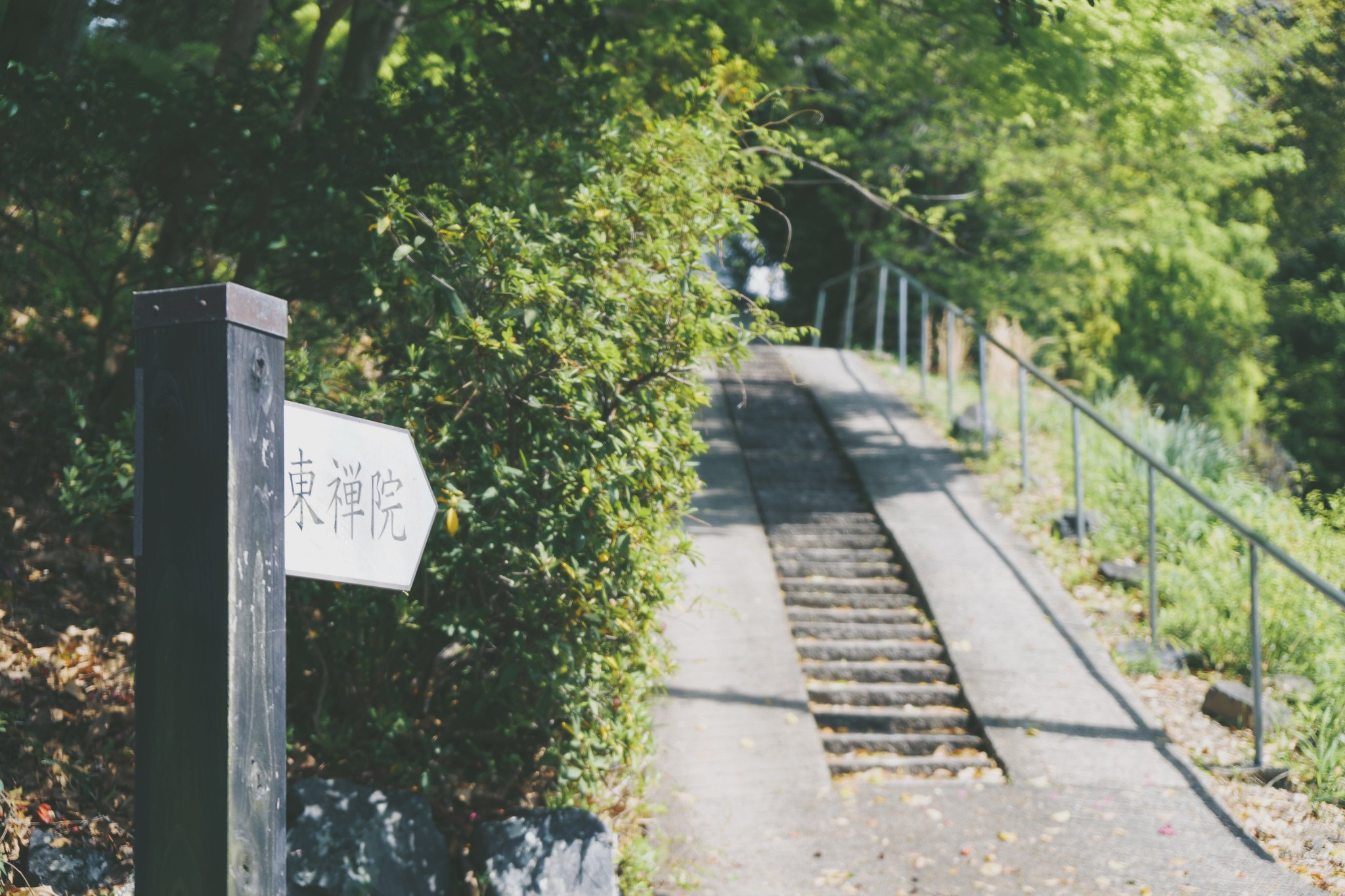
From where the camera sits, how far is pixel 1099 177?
1059 cm

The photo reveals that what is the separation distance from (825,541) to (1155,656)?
248cm

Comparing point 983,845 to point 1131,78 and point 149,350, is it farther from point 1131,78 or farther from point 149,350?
point 1131,78

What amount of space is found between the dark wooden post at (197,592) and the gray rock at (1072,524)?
727 centimetres

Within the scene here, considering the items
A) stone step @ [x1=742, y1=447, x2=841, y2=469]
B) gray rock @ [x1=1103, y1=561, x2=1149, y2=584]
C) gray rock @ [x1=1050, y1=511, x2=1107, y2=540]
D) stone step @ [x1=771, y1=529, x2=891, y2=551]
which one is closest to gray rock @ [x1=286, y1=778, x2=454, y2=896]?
stone step @ [x1=771, y1=529, x2=891, y2=551]

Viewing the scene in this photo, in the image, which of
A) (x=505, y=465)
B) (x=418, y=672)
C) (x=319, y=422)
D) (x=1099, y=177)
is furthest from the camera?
(x=1099, y=177)

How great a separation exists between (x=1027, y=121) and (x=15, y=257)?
6499mm

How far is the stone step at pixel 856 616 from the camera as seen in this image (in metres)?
7.04

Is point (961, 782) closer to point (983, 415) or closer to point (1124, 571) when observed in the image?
point (1124, 571)

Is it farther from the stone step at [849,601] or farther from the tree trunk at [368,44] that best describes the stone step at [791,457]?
the tree trunk at [368,44]

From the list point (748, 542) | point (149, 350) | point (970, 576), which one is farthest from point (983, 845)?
point (149, 350)

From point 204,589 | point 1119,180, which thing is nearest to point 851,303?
point 1119,180

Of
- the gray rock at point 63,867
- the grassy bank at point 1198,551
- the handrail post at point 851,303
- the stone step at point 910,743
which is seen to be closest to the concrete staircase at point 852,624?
the stone step at point 910,743

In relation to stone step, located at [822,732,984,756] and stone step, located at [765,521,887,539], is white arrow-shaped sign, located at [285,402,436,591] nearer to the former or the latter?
stone step, located at [822,732,984,756]

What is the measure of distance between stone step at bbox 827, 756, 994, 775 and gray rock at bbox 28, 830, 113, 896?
11.5 feet
